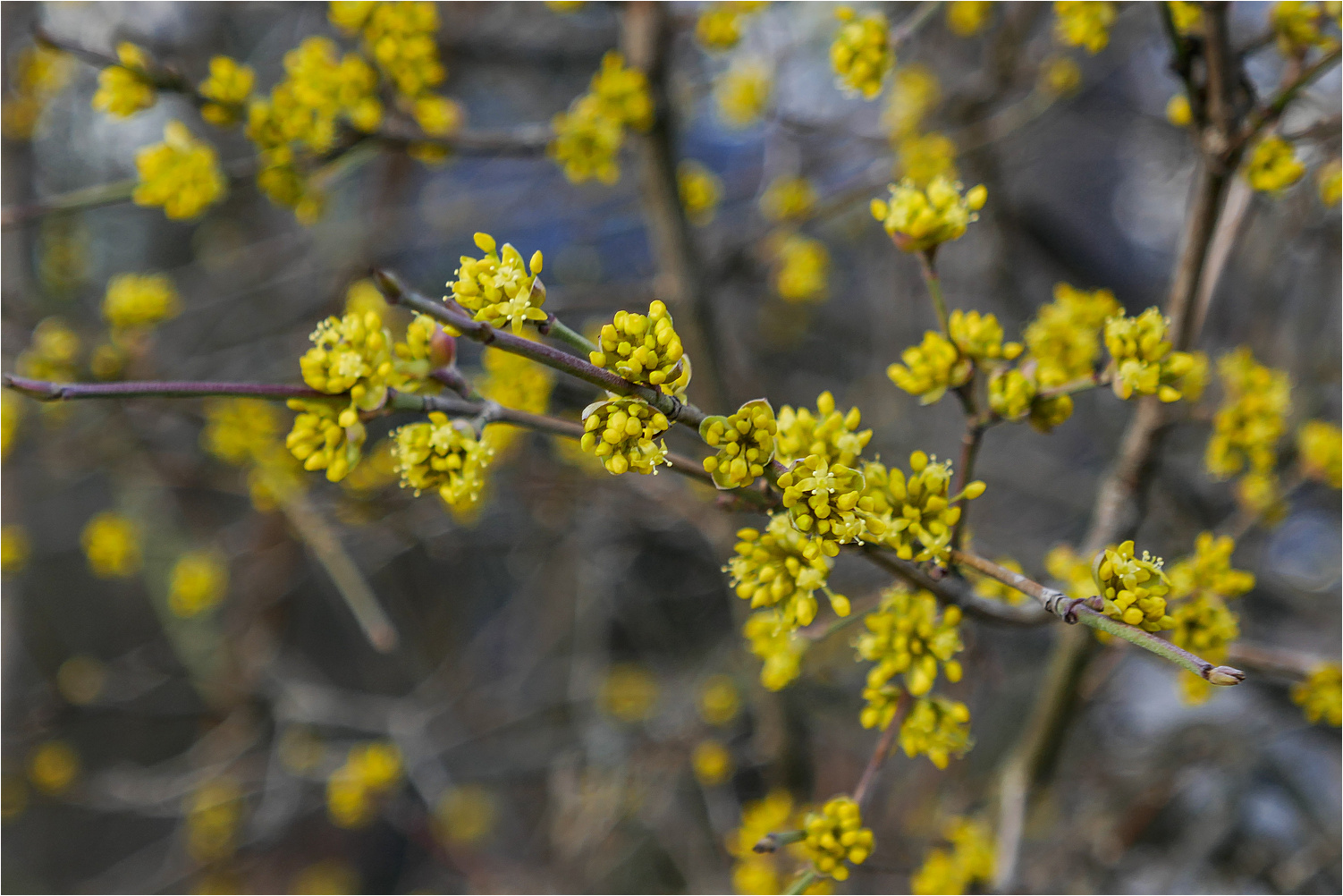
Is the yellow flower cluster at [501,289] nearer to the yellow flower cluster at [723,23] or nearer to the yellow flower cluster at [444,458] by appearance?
the yellow flower cluster at [444,458]

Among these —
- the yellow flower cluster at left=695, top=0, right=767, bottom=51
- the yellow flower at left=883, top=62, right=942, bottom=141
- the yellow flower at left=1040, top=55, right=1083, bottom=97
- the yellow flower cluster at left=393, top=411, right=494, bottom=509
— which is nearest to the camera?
the yellow flower cluster at left=393, top=411, right=494, bottom=509

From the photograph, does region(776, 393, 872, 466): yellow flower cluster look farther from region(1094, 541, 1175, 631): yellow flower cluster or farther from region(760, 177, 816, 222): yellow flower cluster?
region(760, 177, 816, 222): yellow flower cluster

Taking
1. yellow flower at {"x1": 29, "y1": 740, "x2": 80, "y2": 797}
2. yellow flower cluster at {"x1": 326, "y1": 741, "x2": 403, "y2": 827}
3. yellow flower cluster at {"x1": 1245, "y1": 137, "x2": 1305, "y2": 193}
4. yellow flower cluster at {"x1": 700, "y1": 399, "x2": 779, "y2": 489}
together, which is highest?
yellow flower cluster at {"x1": 1245, "y1": 137, "x2": 1305, "y2": 193}

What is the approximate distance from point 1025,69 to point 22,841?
7.12 meters

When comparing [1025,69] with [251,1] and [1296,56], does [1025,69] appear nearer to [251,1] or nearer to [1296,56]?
[1296,56]

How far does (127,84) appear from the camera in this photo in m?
1.86

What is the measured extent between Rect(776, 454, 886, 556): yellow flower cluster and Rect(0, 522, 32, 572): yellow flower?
3.51 metres

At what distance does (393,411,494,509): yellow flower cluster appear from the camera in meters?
1.08

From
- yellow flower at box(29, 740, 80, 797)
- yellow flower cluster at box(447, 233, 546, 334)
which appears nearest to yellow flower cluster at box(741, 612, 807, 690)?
yellow flower cluster at box(447, 233, 546, 334)

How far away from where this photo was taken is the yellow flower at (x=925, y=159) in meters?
2.49

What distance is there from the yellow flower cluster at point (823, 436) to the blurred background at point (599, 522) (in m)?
1.02

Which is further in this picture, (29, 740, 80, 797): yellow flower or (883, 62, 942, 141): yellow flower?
(29, 740, 80, 797): yellow flower

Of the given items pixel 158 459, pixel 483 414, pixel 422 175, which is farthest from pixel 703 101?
pixel 483 414

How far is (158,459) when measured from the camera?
337 centimetres
